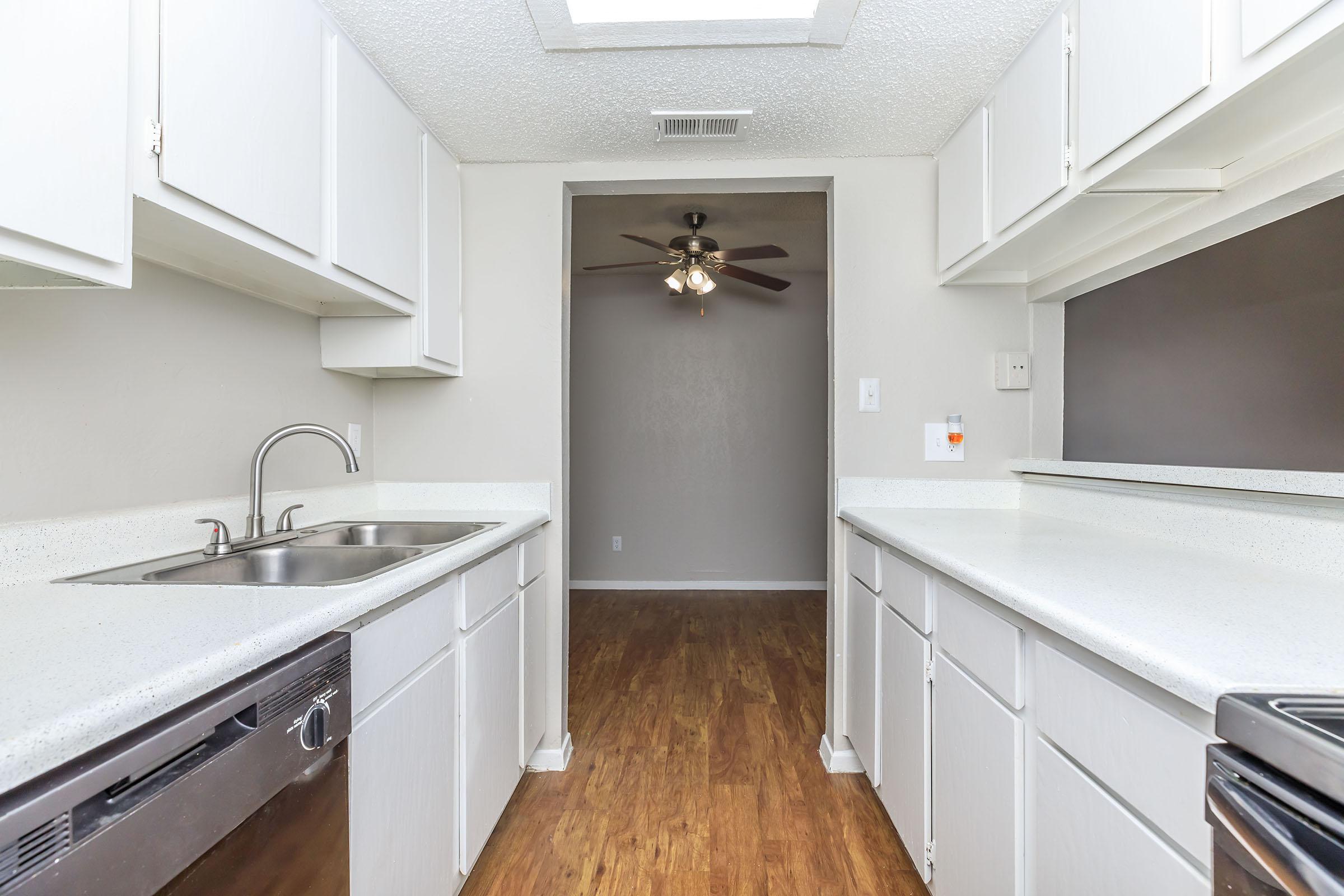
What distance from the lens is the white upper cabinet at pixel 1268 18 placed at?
85cm

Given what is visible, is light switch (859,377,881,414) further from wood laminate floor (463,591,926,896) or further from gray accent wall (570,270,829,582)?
gray accent wall (570,270,829,582)

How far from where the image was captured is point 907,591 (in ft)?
5.16

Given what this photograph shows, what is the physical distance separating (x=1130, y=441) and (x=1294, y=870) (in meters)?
1.53

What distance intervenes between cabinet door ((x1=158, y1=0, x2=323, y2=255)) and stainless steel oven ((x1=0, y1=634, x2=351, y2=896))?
81cm

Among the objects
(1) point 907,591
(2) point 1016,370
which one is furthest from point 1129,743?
(2) point 1016,370

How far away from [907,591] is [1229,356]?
0.93 metres

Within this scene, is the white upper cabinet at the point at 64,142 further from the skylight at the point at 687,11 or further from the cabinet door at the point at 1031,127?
the cabinet door at the point at 1031,127

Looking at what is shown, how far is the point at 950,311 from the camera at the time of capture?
2.19 meters

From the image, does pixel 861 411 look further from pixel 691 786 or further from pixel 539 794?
pixel 539 794

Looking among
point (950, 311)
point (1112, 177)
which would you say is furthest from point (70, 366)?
point (950, 311)

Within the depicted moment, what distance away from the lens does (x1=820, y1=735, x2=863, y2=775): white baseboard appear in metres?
2.13

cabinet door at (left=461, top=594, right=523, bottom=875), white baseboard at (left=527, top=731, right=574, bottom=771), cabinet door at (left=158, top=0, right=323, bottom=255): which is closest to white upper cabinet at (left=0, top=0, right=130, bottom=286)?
cabinet door at (left=158, top=0, right=323, bottom=255)

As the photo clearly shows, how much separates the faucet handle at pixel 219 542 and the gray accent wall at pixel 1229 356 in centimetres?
227

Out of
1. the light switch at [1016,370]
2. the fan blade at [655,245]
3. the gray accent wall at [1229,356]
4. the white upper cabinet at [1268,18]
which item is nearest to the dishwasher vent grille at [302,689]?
the white upper cabinet at [1268,18]
